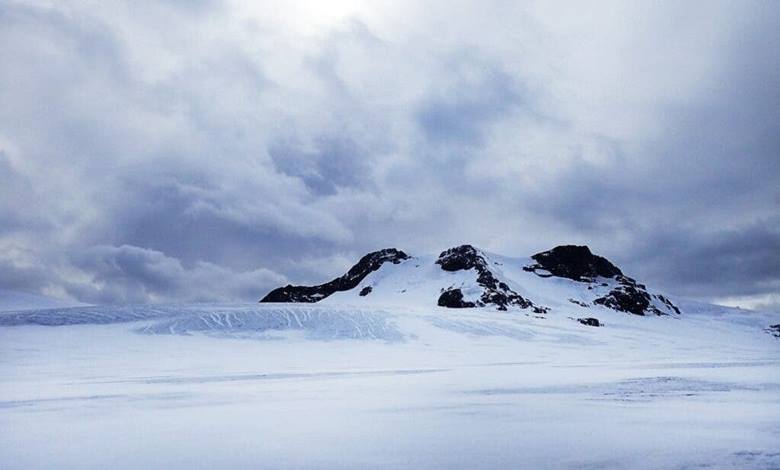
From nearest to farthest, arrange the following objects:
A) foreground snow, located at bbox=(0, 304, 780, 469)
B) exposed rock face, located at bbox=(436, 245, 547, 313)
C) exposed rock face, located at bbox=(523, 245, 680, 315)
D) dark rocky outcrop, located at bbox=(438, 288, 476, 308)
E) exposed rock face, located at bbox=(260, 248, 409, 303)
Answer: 1. foreground snow, located at bbox=(0, 304, 780, 469)
2. dark rocky outcrop, located at bbox=(438, 288, 476, 308)
3. exposed rock face, located at bbox=(436, 245, 547, 313)
4. exposed rock face, located at bbox=(523, 245, 680, 315)
5. exposed rock face, located at bbox=(260, 248, 409, 303)

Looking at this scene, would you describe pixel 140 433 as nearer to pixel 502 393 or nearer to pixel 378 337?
pixel 502 393

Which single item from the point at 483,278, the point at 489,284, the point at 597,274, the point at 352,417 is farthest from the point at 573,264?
the point at 352,417

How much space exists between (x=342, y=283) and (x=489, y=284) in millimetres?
51859

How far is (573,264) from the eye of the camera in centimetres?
13700

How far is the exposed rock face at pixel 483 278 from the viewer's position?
97625mm

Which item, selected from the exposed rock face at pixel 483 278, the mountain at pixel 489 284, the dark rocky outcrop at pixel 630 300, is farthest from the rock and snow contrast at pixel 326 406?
the dark rocky outcrop at pixel 630 300

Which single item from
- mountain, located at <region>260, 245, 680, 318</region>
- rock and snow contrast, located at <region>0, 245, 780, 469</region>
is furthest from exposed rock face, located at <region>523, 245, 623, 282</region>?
rock and snow contrast, located at <region>0, 245, 780, 469</region>

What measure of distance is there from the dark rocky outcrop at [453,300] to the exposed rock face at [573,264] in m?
38.1

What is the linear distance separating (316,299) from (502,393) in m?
133

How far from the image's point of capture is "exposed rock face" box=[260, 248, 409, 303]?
Answer: 5620 inches

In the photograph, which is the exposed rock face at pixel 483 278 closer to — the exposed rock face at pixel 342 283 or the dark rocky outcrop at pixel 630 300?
the exposed rock face at pixel 342 283

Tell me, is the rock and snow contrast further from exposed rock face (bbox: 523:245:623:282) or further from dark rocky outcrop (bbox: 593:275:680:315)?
exposed rock face (bbox: 523:245:623:282)

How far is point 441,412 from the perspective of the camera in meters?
9.01

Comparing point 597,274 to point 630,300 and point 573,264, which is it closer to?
point 573,264
